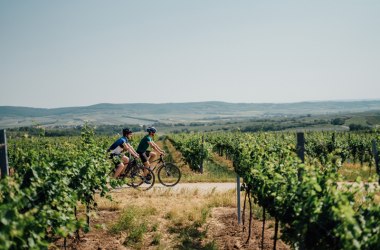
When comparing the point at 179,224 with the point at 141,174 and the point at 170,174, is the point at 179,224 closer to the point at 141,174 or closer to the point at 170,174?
the point at 141,174

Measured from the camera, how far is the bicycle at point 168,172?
11.8 meters

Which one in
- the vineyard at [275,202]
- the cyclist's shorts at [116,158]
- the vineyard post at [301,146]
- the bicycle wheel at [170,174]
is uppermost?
the vineyard post at [301,146]

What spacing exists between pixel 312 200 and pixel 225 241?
387 centimetres

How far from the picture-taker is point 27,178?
16.2 feet

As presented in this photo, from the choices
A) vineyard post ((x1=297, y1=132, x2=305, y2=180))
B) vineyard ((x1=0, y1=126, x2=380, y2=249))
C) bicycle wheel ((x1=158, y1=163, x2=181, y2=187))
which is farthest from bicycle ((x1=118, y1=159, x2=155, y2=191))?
vineyard post ((x1=297, y1=132, x2=305, y2=180))

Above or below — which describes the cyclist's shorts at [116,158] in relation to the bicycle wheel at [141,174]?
above

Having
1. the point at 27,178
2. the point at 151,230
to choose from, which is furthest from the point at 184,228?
the point at 27,178

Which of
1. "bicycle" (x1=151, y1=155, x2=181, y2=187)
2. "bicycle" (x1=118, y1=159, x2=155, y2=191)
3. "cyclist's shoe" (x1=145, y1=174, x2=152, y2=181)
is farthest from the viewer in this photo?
"bicycle" (x1=151, y1=155, x2=181, y2=187)

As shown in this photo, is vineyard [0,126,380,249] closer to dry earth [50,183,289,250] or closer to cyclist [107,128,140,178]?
dry earth [50,183,289,250]

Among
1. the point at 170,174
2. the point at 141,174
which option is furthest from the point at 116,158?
the point at 170,174

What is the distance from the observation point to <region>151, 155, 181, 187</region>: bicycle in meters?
11.8

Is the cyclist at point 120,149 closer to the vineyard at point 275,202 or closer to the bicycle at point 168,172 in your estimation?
the bicycle at point 168,172

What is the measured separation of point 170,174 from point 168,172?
0.57 feet

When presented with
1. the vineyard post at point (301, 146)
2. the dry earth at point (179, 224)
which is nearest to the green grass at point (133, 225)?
the dry earth at point (179, 224)
